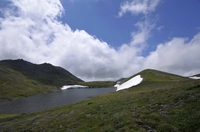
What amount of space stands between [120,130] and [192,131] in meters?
7.74

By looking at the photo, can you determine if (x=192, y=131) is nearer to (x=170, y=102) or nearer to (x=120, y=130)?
(x=120, y=130)

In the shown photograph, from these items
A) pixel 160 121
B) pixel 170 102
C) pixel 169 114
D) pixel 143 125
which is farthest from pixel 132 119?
pixel 170 102

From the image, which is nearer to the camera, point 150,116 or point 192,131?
point 192,131

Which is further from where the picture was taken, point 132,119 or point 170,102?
point 170,102

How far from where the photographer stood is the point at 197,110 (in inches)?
754

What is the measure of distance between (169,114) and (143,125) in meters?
4.37

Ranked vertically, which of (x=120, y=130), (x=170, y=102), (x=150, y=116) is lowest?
(x=120, y=130)

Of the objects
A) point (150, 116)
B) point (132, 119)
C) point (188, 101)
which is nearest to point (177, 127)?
point (150, 116)

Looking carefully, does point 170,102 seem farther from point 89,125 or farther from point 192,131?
point 89,125

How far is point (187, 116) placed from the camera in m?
18.4

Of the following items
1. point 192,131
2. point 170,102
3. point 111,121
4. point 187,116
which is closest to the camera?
point 192,131

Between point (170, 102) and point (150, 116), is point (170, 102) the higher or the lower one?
the higher one

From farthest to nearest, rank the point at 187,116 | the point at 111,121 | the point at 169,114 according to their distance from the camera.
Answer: the point at 111,121
the point at 169,114
the point at 187,116

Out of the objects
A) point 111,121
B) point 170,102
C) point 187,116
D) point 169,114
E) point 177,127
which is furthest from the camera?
point 170,102
